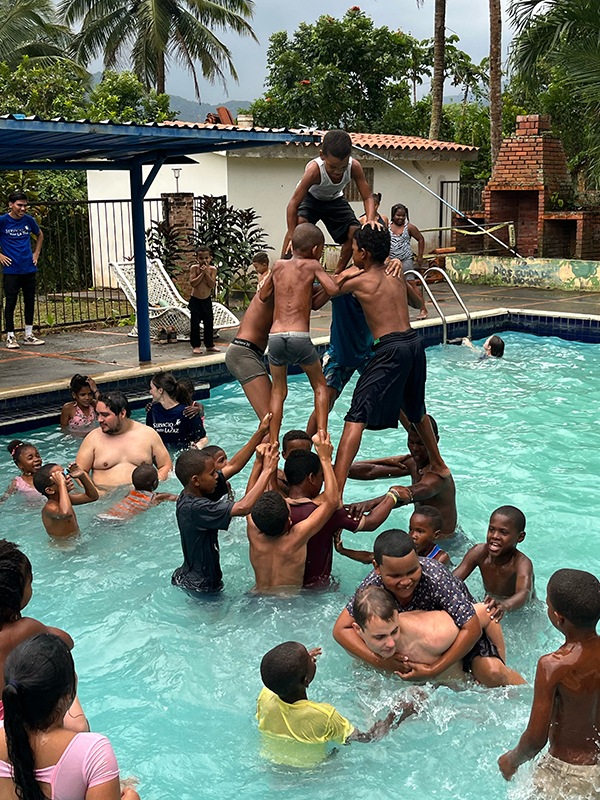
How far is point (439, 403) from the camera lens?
11242mm

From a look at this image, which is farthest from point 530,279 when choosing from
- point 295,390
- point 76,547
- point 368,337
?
point 76,547

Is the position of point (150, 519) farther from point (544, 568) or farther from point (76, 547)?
point (544, 568)

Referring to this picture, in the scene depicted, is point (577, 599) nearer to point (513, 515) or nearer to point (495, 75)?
point (513, 515)

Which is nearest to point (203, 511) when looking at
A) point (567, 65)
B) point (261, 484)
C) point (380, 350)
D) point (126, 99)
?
point (261, 484)

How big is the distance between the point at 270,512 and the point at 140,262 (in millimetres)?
7400

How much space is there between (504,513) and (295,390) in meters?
7.49

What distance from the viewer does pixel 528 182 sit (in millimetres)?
20594

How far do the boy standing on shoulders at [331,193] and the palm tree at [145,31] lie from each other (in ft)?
97.9

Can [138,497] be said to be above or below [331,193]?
below

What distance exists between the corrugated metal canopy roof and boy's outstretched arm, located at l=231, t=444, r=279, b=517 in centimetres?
418

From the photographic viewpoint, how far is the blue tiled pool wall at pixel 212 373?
32.1 feet

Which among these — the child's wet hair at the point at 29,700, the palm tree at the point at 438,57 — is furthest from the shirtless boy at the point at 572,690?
the palm tree at the point at 438,57

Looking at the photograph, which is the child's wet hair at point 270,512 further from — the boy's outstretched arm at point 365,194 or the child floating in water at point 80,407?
the child floating in water at point 80,407

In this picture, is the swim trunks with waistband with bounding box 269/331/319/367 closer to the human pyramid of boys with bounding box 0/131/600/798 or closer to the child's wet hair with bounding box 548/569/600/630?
the human pyramid of boys with bounding box 0/131/600/798
